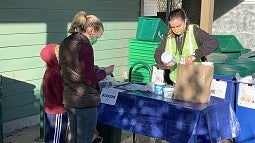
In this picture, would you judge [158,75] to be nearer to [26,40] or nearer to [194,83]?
[194,83]

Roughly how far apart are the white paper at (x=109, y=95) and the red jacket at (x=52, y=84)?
545 mm

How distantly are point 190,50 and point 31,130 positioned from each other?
2828 mm

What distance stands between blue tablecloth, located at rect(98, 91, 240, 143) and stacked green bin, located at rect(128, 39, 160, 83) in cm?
330

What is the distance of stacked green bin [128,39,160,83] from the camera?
24.1 feet

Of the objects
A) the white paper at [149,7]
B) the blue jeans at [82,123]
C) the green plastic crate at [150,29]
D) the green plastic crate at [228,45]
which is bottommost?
the blue jeans at [82,123]

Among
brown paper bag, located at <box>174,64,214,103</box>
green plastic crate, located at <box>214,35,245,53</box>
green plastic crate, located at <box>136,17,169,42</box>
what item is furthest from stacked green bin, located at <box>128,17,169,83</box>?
brown paper bag, located at <box>174,64,214,103</box>

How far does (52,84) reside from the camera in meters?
3.68

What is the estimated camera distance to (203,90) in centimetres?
363

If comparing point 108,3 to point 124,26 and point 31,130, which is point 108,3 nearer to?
point 124,26

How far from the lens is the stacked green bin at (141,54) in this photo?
24.1ft

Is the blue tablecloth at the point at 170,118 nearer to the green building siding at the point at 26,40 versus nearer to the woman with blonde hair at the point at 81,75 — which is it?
the woman with blonde hair at the point at 81,75

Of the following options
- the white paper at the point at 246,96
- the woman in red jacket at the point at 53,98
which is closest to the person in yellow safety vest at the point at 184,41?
the white paper at the point at 246,96

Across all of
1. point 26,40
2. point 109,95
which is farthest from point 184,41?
point 26,40

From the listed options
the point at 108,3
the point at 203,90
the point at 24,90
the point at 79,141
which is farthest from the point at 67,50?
the point at 108,3
